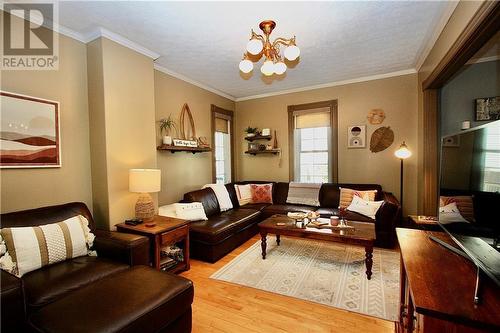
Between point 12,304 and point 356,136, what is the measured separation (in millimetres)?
4657

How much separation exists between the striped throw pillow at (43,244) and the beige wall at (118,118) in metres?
Result: 0.59

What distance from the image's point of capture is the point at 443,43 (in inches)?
97.6

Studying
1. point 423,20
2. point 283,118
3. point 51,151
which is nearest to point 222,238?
point 51,151

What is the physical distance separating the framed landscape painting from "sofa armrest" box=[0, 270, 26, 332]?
4.55ft

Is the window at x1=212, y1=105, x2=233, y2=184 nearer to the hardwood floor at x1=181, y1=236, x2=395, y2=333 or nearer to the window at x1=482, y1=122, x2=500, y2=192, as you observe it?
the hardwood floor at x1=181, y1=236, x2=395, y2=333

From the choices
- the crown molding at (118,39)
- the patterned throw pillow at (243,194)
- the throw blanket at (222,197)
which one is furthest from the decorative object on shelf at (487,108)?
the crown molding at (118,39)

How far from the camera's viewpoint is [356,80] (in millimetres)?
4246

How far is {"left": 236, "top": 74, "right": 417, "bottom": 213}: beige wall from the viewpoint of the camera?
3.92 meters

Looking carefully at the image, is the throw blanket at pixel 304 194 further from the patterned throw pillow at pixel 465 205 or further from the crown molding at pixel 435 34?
the patterned throw pillow at pixel 465 205

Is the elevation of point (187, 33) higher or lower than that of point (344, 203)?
higher

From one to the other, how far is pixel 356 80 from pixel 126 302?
183 inches

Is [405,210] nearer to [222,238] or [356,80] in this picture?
[356,80]

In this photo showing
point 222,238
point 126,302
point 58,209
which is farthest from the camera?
point 222,238

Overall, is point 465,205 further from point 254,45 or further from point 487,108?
point 487,108
